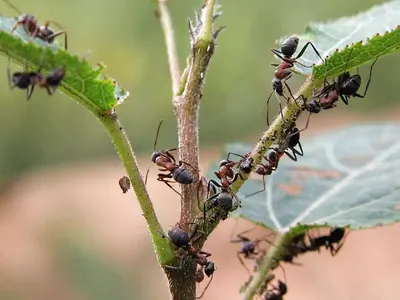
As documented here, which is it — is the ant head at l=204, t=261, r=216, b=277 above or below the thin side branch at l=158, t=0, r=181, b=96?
below

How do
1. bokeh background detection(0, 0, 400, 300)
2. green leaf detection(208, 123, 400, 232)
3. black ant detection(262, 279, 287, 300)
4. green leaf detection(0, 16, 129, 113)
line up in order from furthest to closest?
bokeh background detection(0, 0, 400, 300), black ant detection(262, 279, 287, 300), green leaf detection(208, 123, 400, 232), green leaf detection(0, 16, 129, 113)

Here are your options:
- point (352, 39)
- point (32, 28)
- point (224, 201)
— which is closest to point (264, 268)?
point (224, 201)

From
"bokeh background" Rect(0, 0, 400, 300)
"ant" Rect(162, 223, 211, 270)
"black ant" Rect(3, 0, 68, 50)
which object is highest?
"bokeh background" Rect(0, 0, 400, 300)

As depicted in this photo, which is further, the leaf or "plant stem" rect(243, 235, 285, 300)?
"plant stem" rect(243, 235, 285, 300)

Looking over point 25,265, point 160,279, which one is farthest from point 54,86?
point 25,265

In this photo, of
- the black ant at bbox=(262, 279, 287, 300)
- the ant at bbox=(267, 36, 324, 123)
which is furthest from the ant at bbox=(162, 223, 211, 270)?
the black ant at bbox=(262, 279, 287, 300)

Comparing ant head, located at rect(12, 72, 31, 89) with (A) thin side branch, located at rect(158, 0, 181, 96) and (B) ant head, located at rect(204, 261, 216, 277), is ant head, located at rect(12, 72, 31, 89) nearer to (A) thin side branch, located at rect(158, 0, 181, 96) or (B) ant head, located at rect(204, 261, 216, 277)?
(A) thin side branch, located at rect(158, 0, 181, 96)

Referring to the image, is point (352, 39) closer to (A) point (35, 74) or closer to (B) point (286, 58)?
(B) point (286, 58)
